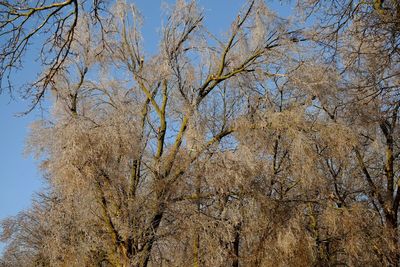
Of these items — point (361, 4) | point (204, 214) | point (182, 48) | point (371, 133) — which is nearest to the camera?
point (361, 4)

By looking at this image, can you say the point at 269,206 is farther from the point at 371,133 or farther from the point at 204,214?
the point at 371,133

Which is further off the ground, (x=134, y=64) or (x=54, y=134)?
(x=134, y=64)

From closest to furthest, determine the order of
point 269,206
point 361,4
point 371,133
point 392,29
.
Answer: point 392,29 → point 361,4 → point 269,206 → point 371,133

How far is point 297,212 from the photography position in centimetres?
945

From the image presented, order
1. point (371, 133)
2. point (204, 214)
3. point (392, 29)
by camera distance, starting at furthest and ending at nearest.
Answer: point (371, 133), point (204, 214), point (392, 29)

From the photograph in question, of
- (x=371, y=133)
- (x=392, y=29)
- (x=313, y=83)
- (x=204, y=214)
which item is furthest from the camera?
(x=371, y=133)

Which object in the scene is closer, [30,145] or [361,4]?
[361,4]

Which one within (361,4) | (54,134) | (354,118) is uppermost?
(354,118)

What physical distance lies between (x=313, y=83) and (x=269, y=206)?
2826 mm

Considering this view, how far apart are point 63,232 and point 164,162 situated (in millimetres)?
2272

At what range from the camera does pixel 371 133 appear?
11.9 metres

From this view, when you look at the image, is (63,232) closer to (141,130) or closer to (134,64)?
(141,130)

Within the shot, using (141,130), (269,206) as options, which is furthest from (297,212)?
(141,130)

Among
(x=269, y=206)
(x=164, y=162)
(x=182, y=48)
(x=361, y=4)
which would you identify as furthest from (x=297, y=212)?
(x=361, y=4)
